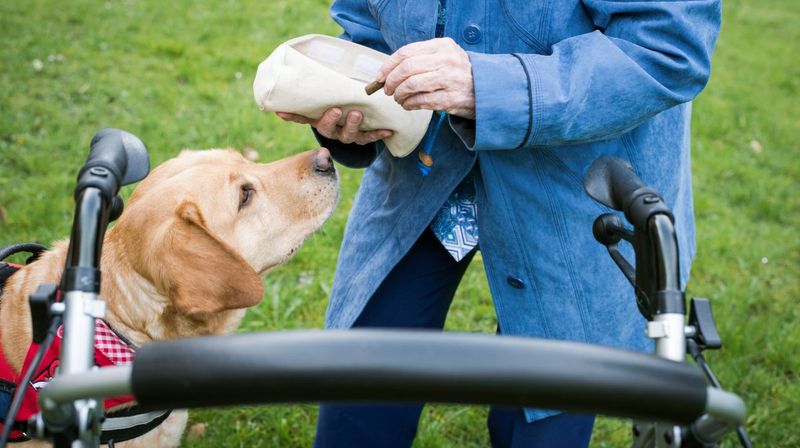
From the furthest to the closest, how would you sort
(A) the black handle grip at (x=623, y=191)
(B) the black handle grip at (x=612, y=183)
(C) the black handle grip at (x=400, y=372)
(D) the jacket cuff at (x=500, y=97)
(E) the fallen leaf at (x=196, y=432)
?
(E) the fallen leaf at (x=196, y=432)
(D) the jacket cuff at (x=500, y=97)
(B) the black handle grip at (x=612, y=183)
(A) the black handle grip at (x=623, y=191)
(C) the black handle grip at (x=400, y=372)

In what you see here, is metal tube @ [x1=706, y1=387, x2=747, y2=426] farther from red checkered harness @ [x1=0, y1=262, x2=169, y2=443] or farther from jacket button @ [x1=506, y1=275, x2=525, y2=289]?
red checkered harness @ [x1=0, y1=262, x2=169, y2=443]

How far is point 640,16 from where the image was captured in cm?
193

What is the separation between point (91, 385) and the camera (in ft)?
3.75

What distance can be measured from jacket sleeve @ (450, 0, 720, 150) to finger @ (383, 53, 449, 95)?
88 mm

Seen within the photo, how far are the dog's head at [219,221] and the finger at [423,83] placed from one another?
905 mm

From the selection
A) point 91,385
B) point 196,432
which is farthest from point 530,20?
point 196,432

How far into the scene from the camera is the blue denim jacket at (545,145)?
1867 millimetres

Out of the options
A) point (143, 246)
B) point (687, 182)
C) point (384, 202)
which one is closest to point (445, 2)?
point (384, 202)

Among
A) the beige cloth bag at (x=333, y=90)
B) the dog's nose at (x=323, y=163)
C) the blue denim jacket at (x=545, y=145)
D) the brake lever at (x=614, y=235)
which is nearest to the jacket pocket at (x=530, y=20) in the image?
the blue denim jacket at (x=545, y=145)

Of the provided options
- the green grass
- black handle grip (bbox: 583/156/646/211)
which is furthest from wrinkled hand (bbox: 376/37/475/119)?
the green grass

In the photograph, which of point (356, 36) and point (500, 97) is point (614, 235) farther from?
point (356, 36)

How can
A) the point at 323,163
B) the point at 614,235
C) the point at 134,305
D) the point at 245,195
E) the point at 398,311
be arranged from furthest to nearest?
the point at 323,163, the point at 245,195, the point at 398,311, the point at 134,305, the point at 614,235

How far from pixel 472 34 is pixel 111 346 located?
Answer: 150cm

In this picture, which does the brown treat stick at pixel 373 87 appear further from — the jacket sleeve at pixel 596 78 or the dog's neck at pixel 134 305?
the dog's neck at pixel 134 305
